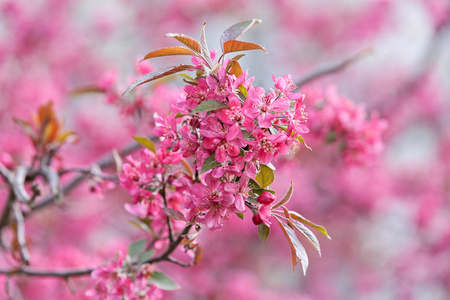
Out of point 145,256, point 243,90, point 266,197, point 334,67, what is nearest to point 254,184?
point 266,197

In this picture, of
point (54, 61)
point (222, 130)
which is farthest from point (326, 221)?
point (222, 130)

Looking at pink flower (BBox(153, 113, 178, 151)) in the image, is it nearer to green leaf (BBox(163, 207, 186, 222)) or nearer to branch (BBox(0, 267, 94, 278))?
green leaf (BBox(163, 207, 186, 222))

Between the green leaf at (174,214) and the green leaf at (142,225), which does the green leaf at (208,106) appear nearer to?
the green leaf at (174,214)

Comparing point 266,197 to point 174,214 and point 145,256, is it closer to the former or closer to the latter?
point 174,214

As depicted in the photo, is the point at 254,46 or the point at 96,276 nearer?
the point at 254,46

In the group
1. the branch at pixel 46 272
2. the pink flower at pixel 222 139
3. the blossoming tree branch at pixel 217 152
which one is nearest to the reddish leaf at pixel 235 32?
the blossoming tree branch at pixel 217 152

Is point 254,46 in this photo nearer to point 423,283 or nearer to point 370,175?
point 370,175
